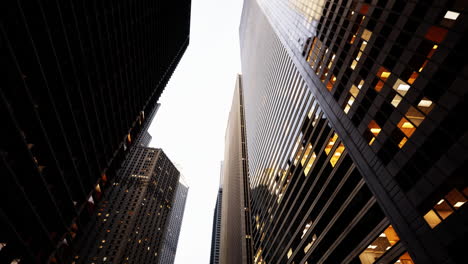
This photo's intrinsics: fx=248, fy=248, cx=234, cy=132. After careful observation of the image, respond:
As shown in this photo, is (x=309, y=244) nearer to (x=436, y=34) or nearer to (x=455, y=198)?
(x=455, y=198)

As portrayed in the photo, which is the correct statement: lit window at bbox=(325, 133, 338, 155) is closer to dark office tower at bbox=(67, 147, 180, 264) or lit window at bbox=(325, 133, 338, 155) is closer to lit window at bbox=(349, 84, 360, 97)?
lit window at bbox=(349, 84, 360, 97)

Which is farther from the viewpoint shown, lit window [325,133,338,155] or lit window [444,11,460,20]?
lit window [325,133,338,155]

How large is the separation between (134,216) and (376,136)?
421 feet

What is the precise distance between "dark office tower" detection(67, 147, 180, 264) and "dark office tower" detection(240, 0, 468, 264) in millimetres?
83079

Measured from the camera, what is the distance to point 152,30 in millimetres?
59781

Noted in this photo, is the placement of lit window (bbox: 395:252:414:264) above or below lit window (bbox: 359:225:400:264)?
below

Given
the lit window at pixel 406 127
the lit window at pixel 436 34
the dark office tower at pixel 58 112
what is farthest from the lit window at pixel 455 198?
the dark office tower at pixel 58 112

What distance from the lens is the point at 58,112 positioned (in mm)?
31406

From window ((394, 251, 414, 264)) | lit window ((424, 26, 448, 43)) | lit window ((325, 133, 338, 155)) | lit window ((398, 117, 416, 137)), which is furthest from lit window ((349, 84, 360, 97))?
window ((394, 251, 414, 264))

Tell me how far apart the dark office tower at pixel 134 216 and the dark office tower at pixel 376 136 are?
83.1 metres

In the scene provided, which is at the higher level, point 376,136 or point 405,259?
point 376,136

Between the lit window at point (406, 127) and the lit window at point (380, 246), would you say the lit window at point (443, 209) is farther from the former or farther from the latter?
the lit window at point (406, 127)

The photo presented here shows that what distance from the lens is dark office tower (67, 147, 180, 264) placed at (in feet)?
362

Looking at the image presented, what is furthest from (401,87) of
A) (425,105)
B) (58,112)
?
(58,112)
